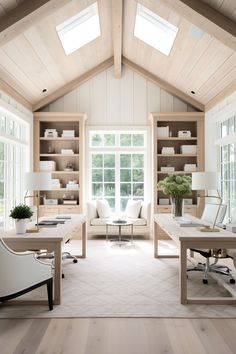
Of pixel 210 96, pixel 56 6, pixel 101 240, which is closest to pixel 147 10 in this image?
pixel 56 6

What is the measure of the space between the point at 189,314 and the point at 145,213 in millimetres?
3971

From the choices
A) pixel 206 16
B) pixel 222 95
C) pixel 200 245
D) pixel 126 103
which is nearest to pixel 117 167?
pixel 126 103

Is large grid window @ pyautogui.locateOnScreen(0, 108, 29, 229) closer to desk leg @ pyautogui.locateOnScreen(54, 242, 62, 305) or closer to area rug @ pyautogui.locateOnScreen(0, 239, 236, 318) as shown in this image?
area rug @ pyautogui.locateOnScreen(0, 239, 236, 318)

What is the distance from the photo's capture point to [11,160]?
598 centimetres

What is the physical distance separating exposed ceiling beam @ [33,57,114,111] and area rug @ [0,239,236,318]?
138 inches

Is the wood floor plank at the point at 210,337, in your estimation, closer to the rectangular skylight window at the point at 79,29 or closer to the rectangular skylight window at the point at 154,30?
the rectangular skylight window at the point at 154,30

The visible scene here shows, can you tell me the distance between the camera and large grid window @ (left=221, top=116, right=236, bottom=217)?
18.7ft

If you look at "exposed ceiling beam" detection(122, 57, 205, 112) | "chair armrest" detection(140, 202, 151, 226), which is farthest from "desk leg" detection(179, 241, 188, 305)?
"exposed ceiling beam" detection(122, 57, 205, 112)

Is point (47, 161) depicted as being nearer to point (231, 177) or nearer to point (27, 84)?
point (27, 84)

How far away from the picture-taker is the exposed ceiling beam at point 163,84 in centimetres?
706

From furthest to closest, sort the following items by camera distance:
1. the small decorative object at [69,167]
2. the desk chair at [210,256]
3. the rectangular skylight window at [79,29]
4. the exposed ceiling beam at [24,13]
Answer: the small decorative object at [69,167]
the rectangular skylight window at [79,29]
the desk chair at [210,256]
the exposed ceiling beam at [24,13]

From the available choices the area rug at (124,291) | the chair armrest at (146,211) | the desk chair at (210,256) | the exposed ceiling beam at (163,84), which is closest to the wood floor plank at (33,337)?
the area rug at (124,291)

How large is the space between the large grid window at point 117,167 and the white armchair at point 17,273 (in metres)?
4.52

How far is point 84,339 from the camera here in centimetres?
252
